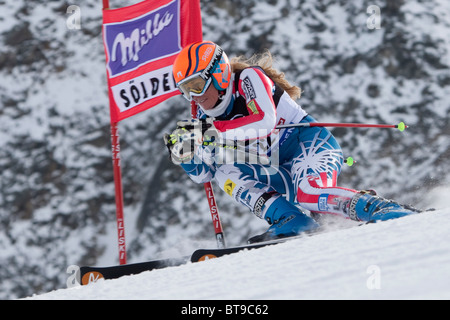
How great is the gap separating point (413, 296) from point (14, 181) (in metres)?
8.72

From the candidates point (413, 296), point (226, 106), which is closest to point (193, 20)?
point (226, 106)

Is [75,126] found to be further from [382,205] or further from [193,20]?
[382,205]

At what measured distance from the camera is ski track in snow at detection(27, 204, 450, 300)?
5.69 feet

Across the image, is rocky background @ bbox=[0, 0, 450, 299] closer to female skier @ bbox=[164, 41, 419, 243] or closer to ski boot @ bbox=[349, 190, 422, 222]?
female skier @ bbox=[164, 41, 419, 243]

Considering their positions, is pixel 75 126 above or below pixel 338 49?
below

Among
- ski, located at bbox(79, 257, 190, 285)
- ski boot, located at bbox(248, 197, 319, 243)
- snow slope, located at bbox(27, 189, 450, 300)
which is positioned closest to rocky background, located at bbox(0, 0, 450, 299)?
ski, located at bbox(79, 257, 190, 285)

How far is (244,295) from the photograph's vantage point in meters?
1.86

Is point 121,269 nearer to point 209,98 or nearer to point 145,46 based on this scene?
point 209,98

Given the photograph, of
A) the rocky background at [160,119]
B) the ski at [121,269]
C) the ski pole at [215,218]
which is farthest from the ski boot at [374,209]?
the rocky background at [160,119]

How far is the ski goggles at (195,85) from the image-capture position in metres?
3.76

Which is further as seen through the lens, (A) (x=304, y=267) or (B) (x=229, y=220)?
(B) (x=229, y=220)

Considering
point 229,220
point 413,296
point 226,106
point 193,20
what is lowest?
point 229,220

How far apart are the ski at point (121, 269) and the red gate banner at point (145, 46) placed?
1743 millimetres

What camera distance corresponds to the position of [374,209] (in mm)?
3287
